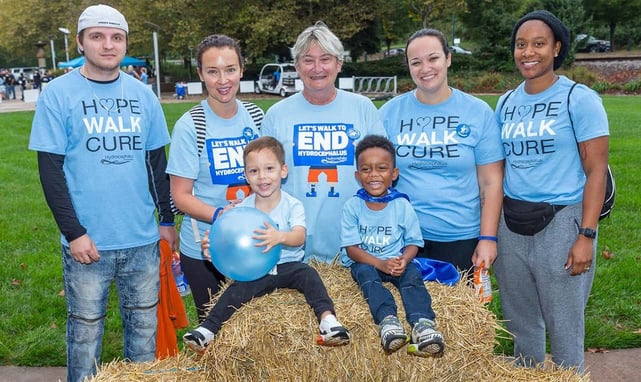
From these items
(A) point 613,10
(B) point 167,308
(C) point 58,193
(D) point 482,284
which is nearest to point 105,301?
(B) point 167,308

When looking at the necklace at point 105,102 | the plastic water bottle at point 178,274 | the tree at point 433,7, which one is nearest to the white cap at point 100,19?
the necklace at point 105,102

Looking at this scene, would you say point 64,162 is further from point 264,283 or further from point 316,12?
point 316,12

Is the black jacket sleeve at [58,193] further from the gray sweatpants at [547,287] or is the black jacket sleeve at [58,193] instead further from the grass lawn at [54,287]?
the gray sweatpants at [547,287]

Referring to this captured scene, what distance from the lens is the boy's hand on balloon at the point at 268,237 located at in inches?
130

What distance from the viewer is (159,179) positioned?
157 inches

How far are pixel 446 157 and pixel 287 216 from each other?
1.07 meters

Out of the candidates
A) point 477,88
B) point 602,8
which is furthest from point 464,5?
point 602,8

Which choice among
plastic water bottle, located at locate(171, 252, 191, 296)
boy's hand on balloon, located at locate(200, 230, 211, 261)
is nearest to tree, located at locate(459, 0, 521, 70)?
plastic water bottle, located at locate(171, 252, 191, 296)

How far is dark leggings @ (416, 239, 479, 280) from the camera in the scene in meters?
3.90

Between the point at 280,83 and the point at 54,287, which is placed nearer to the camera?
the point at 54,287

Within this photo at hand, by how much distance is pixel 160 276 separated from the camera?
413 cm

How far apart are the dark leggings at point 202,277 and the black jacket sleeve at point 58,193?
28.8 inches

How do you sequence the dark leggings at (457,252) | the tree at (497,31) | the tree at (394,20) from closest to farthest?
the dark leggings at (457,252) < the tree at (497,31) < the tree at (394,20)

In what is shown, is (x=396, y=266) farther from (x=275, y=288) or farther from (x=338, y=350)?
(x=275, y=288)
